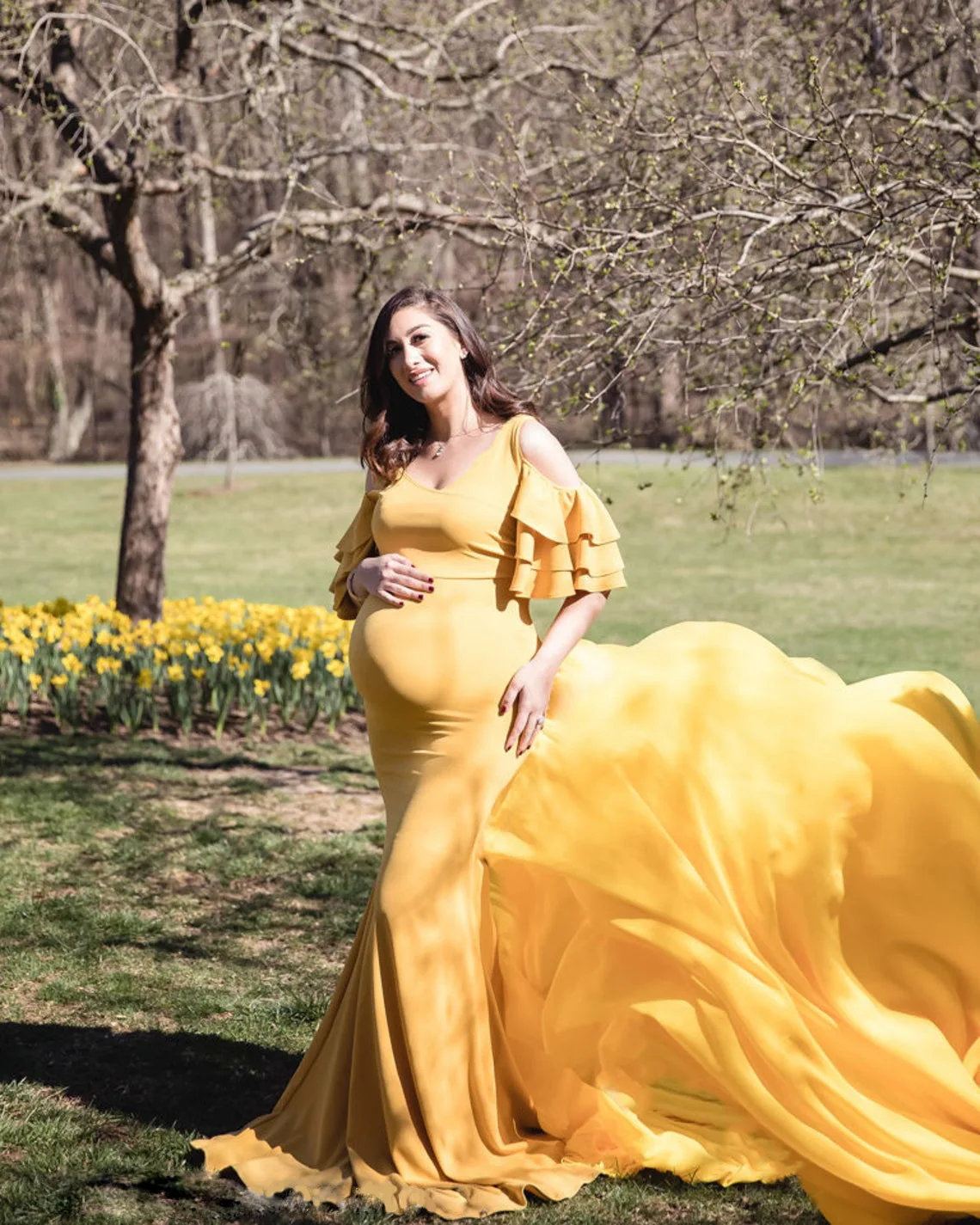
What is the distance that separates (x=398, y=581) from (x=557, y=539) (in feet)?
1.27

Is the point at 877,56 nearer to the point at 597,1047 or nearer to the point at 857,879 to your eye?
the point at 857,879

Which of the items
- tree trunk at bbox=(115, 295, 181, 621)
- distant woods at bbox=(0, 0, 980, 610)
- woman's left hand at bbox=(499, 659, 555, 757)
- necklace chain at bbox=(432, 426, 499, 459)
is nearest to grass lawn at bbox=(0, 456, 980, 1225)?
distant woods at bbox=(0, 0, 980, 610)

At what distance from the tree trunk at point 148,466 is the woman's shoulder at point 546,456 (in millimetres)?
6347

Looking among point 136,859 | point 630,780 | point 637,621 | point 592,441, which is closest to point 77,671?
point 136,859

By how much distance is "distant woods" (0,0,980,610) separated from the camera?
5555 millimetres

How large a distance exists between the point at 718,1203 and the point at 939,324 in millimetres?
3879

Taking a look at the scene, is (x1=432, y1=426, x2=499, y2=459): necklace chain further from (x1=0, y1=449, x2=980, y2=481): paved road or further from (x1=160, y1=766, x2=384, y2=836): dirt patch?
(x1=0, y1=449, x2=980, y2=481): paved road

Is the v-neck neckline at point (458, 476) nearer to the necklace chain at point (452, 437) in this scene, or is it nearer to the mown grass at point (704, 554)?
the necklace chain at point (452, 437)

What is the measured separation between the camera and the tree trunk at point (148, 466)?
9625 millimetres

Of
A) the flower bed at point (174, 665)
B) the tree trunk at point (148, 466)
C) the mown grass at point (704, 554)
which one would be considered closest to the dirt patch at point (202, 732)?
the flower bed at point (174, 665)

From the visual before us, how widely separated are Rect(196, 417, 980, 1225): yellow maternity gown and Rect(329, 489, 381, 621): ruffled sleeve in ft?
0.54

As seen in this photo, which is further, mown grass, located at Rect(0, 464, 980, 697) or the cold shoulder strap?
mown grass, located at Rect(0, 464, 980, 697)

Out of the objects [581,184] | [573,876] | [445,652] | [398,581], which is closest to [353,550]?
[398,581]

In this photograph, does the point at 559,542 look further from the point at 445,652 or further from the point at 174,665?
the point at 174,665
